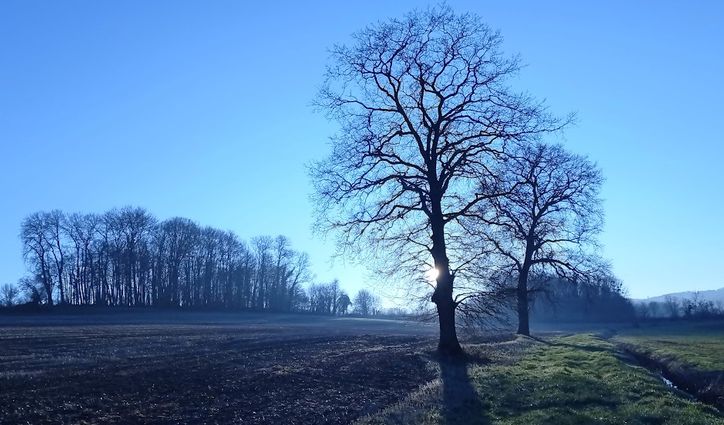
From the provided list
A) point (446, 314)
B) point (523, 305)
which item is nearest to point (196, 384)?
point (446, 314)

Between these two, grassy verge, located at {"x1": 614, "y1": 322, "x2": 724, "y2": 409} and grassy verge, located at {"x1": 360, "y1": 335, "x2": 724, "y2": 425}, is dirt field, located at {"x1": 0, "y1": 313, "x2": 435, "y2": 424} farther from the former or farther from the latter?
grassy verge, located at {"x1": 614, "y1": 322, "x2": 724, "y2": 409}

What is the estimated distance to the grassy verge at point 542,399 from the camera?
1385 cm

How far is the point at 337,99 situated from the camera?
27.0m

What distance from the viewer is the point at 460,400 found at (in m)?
16.4

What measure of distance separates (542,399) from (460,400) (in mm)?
2178

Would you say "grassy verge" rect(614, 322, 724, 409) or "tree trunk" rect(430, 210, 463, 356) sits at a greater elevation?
"tree trunk" rect(430, 210, 463, 356)

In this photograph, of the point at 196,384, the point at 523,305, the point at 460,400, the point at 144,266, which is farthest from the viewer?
the point at 144,266

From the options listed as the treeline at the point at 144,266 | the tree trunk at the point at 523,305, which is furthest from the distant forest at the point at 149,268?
the tree trunk at the point at 523,305

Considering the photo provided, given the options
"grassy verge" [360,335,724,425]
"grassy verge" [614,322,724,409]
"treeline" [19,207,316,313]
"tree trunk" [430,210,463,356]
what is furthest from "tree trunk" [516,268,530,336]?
"treeline" [19,207,316,313]

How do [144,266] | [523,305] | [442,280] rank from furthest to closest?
[144,266], [523,305], [442,280]

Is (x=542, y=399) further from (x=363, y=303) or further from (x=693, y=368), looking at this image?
(x=363, y=303)

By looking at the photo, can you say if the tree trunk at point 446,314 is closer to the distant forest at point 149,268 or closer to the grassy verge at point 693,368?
the grassy verge at point 693,368

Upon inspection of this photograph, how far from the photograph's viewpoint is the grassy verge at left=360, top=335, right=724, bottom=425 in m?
13.9

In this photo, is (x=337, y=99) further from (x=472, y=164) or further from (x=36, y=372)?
(x=36, y=372)
